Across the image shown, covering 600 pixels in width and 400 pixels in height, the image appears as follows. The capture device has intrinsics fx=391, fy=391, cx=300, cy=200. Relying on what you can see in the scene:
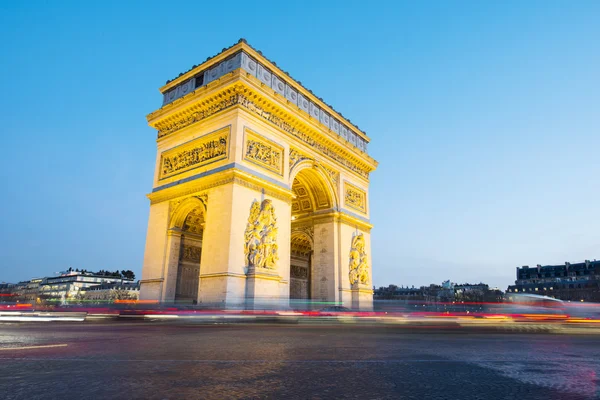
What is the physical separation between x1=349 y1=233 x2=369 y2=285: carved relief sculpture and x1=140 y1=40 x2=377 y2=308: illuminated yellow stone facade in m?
0.06

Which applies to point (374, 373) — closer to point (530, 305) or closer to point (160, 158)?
point (530, 305)

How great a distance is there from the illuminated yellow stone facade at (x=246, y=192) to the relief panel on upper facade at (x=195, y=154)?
5cm

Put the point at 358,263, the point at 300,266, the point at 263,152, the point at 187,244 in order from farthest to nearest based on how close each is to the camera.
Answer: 1. the point at 300,266
2. the point at 358,263
3. the point at 187,244
4. the point at 263,152

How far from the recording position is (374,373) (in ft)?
7.66

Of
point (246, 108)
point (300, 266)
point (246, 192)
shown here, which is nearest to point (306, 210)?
point (300, 266)

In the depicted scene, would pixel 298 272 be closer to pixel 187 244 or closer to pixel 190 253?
pixel 190 253

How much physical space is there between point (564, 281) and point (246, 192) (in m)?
64.7

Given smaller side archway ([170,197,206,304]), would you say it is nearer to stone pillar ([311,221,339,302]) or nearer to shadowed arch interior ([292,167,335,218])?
shadowed arch interior ([292,167,335,218])

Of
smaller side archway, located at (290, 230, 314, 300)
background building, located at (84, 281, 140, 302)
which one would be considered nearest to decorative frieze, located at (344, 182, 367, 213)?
smaller side archway, located at (290, 230, 314, 300)

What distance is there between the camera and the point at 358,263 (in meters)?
20.2

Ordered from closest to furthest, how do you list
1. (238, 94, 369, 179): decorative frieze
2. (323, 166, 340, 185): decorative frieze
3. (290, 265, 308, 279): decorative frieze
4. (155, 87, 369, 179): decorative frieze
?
(155, 87, 369, 179): decorative frieze, (238, 94, 369, 179): decorative frieze, (323, 166, 340, 185): decorative frieze, (290, 265, 308, 279): decorative frieze

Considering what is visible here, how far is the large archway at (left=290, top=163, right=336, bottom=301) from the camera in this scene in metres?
19.8

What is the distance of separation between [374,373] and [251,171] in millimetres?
13558

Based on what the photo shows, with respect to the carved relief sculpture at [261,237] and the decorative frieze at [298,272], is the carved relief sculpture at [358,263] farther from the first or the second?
the carved relief sculpture at [261,237]
